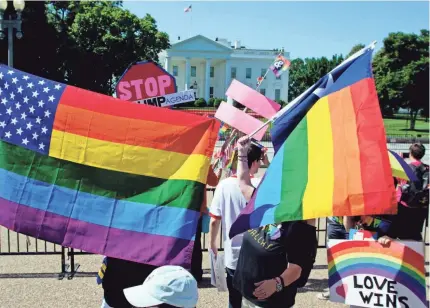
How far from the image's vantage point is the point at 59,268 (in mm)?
6699

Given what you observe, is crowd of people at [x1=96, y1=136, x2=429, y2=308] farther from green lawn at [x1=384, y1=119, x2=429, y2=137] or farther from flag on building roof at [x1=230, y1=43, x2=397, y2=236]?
green lawn at [x1=384, y1=119, x2=429, y2=137]

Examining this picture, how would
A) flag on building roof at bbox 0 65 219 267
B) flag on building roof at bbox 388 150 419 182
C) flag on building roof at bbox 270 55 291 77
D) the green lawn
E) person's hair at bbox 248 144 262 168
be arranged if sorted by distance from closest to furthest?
flag on building roof at bbox 0 65 219 267, person's hair at bbox 248 144 262 168, flag on building roof at bbox 388 150 419 182, flag on building roof at bbox 270 55 291 77, the green lawn

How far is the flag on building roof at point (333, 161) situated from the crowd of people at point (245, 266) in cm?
15

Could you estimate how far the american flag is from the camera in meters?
4.03

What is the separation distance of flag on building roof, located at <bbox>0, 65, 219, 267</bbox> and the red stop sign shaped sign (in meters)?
1.98

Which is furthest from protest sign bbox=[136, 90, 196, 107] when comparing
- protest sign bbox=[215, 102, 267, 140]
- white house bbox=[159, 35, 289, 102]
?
white house bbox=[159, 35, 289, 102]

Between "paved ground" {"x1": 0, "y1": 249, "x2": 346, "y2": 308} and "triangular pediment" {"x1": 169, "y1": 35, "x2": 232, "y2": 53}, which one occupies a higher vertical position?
"triangular pediment" {"x1": 169, "y1": 35, "x2": 232, "y2": 53}

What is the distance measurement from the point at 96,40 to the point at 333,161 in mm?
44538

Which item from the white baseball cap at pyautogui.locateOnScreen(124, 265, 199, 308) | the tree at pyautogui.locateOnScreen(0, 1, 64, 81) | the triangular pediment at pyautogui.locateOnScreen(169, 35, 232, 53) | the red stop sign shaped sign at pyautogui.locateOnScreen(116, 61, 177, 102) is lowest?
the white baseball cap at pyautogui.locateOnScreen(124, 265, 199, 308)

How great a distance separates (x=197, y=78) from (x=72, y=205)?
94882 millimetres

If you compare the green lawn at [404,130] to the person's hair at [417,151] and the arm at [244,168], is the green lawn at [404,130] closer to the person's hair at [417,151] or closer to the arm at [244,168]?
the person's hair at [417,151]

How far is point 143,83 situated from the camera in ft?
20.0

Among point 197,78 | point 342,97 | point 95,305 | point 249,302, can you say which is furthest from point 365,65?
point 197,78

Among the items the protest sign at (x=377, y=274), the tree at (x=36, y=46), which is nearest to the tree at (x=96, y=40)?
the tree at (x=36, y=46)
